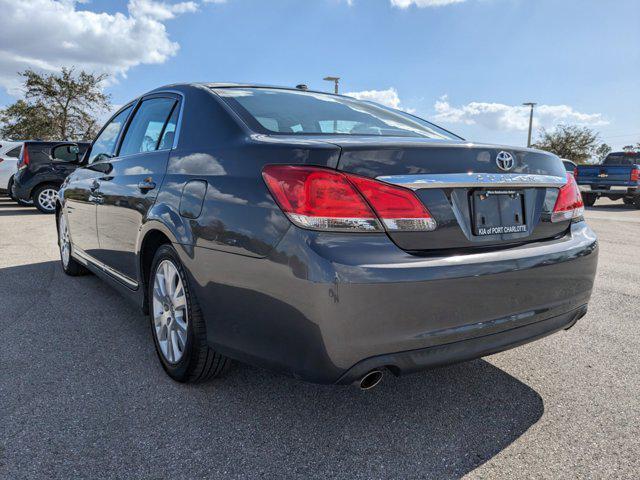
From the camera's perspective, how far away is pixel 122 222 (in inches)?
134

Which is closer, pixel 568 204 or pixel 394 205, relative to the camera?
pixel 394 205

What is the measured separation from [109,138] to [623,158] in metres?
19.6

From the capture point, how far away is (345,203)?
195 cm

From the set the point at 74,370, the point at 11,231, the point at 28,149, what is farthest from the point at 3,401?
the point at 28,149

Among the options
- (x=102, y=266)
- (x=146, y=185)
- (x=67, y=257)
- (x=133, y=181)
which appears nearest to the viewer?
(x=146, y=185)

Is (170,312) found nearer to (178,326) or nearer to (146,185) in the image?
(178,326)

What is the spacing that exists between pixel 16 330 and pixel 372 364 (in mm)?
2878

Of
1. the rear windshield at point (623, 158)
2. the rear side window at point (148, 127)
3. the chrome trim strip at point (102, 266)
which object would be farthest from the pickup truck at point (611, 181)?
the rear side window at point (148, 127)

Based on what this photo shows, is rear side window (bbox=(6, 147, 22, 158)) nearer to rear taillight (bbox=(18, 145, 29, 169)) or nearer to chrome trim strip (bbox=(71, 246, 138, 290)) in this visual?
rear taillight (bbox=(18, 145, 29, 169))

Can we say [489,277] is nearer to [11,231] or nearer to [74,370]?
[74,370]

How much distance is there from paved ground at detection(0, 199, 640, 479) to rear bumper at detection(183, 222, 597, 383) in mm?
402

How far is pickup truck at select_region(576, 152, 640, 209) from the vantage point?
52.9 feet

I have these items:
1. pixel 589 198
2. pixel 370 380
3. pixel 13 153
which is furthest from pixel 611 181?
pixel 13 153

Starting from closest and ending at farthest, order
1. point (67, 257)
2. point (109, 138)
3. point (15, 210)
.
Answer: point (109, 138) < point (67, 257) < point (15, 210)
